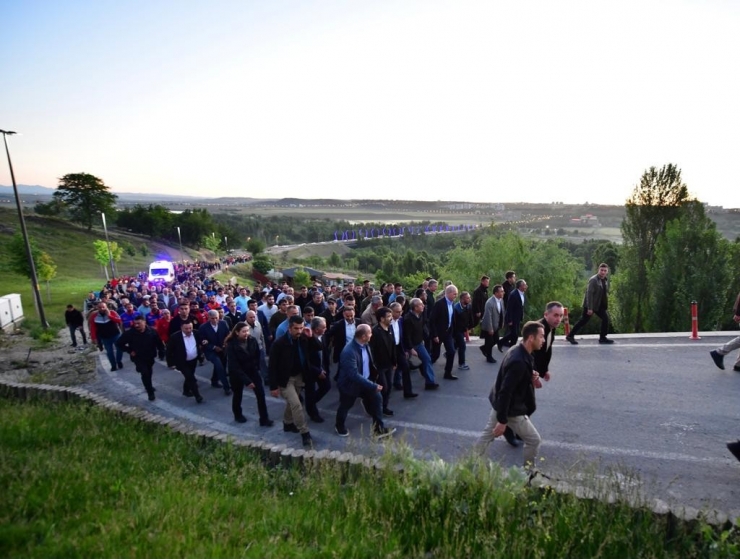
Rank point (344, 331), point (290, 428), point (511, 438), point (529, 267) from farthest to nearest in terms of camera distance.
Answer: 1. point (529, 267)
2. point (344, 331)
3. point (290, 428)
4. point (511, 438)

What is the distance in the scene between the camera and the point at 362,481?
4699mm

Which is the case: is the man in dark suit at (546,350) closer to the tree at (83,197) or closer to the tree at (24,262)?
the tree at (24,262)

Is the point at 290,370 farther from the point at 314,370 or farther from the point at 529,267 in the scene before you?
the point at 529,267

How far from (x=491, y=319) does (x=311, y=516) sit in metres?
6.98

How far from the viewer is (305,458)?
542 cm

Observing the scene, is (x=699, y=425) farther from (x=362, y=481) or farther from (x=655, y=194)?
(x=655, y=194)

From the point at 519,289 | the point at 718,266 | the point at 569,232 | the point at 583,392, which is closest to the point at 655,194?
the point at 718,266

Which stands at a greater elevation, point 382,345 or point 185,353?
point 382,345

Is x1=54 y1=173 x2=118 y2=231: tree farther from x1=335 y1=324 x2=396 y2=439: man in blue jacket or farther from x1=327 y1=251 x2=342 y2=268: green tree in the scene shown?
x1=335 y1=324 x2=396 y2=439: man in blue jacket

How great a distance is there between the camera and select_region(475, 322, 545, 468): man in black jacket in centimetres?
507

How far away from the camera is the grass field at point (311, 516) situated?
3.57m

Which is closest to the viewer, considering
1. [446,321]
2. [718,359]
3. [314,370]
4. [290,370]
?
[290,370]

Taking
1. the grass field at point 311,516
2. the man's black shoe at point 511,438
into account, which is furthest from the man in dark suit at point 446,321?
the grass field at point 311,516

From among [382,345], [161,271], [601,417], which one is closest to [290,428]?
[382,345]
